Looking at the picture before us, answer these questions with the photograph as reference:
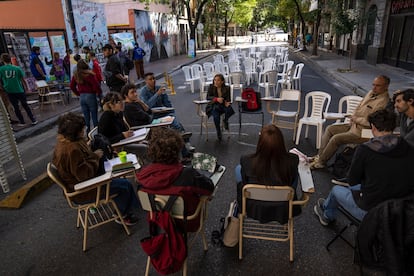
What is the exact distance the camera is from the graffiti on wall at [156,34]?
2125 cm

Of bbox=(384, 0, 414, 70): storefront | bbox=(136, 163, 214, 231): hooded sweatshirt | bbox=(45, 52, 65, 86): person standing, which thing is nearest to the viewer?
bbox=(136, 163, 214, 231): hooded sweatshirt

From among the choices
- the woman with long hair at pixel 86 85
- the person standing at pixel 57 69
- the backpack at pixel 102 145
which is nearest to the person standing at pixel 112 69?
the woman with long hair at pixel 86 85

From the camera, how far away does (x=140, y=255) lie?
2965 mm

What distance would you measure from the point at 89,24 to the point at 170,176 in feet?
47.8

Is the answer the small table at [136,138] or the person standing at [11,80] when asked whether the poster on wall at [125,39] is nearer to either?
the person standing at [11,80]

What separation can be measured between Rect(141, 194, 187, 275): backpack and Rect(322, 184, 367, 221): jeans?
62.1 inches

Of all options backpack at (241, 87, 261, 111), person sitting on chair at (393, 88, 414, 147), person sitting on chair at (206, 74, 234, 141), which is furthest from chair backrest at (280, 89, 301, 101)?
person sitting on chair at (393, 88, 414, 147)

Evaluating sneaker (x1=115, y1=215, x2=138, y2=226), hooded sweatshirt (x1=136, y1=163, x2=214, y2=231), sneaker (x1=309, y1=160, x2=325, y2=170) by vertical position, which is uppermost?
hooded sweatshirt (x1=136, y1=163, x2=214, y2=231)

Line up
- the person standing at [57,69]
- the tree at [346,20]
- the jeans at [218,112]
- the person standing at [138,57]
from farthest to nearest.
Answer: the person standing at [138,57], the tree at [346,20], the person standing at [57,69], the jeans at [218,112]

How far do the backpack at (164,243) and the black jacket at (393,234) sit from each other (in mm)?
1447

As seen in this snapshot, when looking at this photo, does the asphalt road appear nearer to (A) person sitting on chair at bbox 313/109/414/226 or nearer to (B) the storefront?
(A) person sitting on chair at bbox 313/109/414/226

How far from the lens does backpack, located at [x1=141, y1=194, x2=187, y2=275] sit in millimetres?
2234

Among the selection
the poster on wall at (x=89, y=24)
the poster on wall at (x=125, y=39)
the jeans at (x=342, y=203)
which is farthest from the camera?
the poster on wall at (x=125, y=39)

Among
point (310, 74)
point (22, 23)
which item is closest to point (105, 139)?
point (310, 74)
